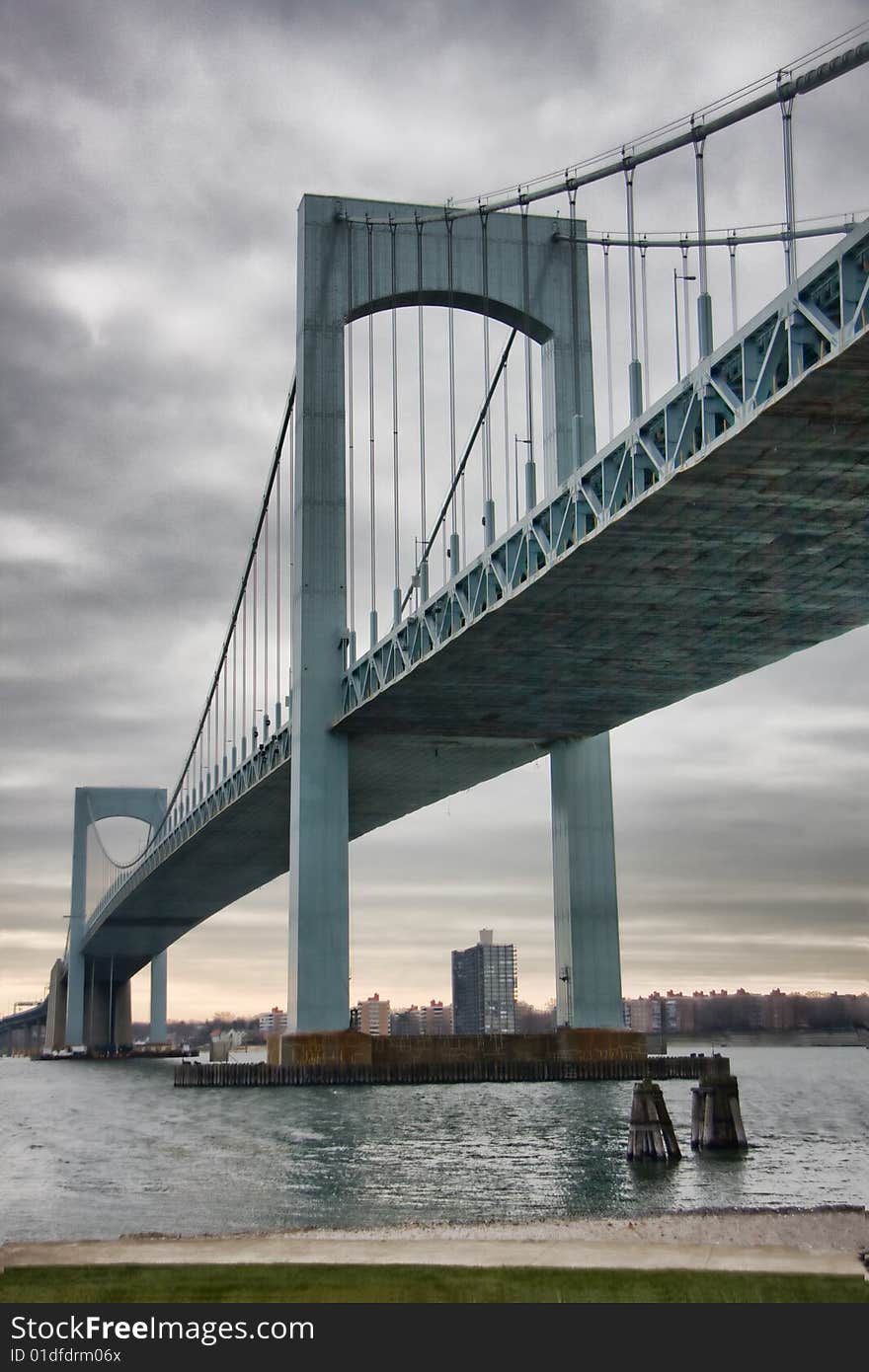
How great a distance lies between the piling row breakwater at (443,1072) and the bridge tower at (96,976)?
78.3m

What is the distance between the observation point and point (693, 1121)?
27719mm

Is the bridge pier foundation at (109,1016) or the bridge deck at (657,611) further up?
the bridge deck at (657,611)

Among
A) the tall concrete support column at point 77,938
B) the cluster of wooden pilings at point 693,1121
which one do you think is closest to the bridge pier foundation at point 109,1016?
the tall concrete support column at point 77,938

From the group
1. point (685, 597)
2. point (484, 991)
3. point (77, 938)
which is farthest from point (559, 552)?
point (484, 991)

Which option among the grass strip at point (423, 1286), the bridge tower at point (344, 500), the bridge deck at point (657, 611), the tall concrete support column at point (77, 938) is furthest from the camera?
the tall concrete support column at point (77, 938)

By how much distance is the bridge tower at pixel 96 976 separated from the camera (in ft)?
422

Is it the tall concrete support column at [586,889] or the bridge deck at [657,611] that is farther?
the tall concrete support column at [586,889]

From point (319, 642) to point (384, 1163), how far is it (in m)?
26.4

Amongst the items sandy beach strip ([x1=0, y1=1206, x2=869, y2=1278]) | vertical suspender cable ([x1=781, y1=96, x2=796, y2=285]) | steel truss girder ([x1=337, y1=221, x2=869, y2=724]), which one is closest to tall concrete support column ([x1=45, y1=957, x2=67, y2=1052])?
steel truss girder ([x1=337, y1=221, x2=869, y2=724])

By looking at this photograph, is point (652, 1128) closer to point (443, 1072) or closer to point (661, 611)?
point (661, 611)

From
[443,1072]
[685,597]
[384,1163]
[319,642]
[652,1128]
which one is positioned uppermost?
[319,642]

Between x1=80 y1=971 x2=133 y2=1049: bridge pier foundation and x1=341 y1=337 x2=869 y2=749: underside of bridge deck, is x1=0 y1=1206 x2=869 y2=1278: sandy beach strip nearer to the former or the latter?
x1=341 y1=337 x2=869 y2=749: underside of bridge deck

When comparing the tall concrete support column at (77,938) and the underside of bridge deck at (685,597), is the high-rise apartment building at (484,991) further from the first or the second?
the underside of bridge deck at (685,597)
